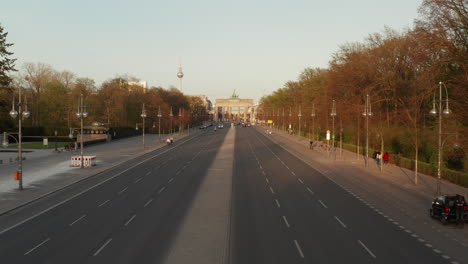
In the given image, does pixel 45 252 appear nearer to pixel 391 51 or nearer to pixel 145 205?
pixel 145 205

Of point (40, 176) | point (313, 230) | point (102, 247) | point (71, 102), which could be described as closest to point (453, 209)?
point (313, 230)

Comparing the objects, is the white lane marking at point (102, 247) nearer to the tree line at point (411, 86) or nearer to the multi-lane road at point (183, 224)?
the multi-lane road at point (183, 224)

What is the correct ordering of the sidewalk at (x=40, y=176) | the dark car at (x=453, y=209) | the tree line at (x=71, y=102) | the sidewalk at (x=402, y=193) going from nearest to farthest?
the sidewalk at (x=402, y=193) → the dark car at (x=453, y=209) → the sidewalk at (x=40, y=176) → the tree line at (x=71, y=102)

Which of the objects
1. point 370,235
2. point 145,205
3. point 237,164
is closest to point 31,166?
point 237,164

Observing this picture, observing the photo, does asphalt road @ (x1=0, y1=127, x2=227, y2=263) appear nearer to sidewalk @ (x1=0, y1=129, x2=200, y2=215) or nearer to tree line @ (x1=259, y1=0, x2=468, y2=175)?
Result: sidewalk @ (x1=0, y1=129, x2=200, y2=215)

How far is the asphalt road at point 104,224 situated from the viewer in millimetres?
15125

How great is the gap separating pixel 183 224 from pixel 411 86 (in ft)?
130

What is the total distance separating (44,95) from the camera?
91.3m

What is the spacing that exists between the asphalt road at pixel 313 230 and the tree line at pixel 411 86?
9559 mm

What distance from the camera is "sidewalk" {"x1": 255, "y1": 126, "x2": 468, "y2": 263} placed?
18155 millimetres

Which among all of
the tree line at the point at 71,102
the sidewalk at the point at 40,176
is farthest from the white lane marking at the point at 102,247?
the tree line at the point at 71,102

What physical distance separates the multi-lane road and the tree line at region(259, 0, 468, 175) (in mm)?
10874

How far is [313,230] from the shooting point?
18.7 meters

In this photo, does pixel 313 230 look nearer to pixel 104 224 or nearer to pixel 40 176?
pixel 104 224
